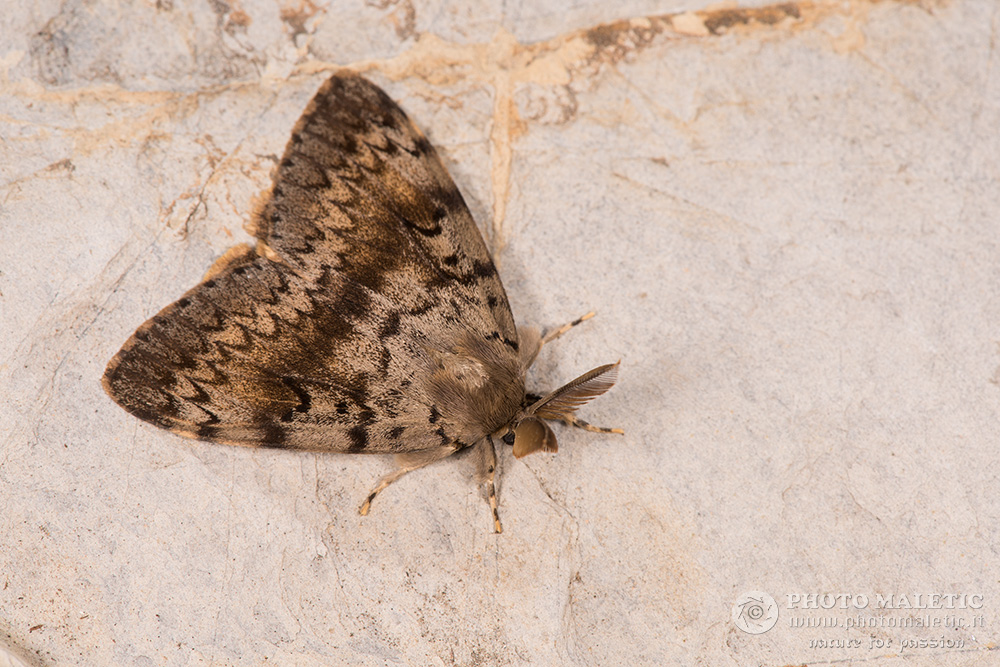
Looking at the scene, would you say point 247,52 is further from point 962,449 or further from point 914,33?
point 962,449

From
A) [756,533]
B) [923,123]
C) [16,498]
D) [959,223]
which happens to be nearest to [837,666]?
[756,533]

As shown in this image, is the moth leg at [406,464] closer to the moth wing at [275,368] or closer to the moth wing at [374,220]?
the moth wing at [275,368]

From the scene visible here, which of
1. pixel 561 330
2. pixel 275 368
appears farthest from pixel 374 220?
pixel 561 330

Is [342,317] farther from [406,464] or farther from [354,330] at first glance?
[406,464]

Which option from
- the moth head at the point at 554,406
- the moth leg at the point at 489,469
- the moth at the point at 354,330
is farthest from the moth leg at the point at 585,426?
the moth leg at the point at 489,469

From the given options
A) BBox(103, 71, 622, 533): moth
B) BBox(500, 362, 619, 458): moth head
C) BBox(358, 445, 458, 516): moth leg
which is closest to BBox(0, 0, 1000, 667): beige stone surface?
BBox(358, 445, 458, 516): moth leg

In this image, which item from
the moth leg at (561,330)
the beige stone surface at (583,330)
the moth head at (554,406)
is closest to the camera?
the moth head at (554,406)

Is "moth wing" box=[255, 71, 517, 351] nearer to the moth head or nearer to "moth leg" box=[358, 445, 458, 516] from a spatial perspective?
the moth head
